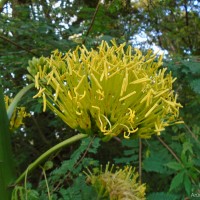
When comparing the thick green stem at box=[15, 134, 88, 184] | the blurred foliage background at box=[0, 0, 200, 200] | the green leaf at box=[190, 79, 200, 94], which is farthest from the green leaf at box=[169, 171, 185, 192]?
the thick green stem at box=[15, 134, 88, 184]

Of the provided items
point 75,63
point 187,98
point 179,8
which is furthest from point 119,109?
point 179,8

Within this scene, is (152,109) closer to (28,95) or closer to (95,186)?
(95,186)

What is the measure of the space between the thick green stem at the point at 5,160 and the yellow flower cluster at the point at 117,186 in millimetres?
294

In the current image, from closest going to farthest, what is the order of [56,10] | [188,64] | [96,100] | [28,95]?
[96,100] → [188,64] → [28,95] → [56,10]

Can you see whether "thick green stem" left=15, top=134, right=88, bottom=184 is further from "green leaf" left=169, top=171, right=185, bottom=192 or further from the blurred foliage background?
"green leaf" left=169, top=171, right=185, bottom=192

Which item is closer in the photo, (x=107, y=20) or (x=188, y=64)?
(x=188, y=64)

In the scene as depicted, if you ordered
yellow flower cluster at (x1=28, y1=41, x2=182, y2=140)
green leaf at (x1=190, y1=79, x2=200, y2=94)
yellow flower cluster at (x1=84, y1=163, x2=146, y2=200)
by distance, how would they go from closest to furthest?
1. yellow flower cluster at (x1=28, y1=41, x2=182, y2=140)
2. yellow flower cluster at (x1=84, y1=163, x2=146, y2=200)
3. green leaf at (x1=190, y1=79, x2=200, y2=94)

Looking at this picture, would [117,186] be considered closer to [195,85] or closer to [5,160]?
[5,160]

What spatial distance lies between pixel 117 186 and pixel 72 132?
3.55 ft

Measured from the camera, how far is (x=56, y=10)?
2.36m

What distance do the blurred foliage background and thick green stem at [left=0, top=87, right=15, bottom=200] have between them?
0.32 feet

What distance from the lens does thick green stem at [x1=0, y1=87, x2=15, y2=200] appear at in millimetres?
896

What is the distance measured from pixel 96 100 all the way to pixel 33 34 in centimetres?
100

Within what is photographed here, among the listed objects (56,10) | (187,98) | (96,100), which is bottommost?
(187,98)
